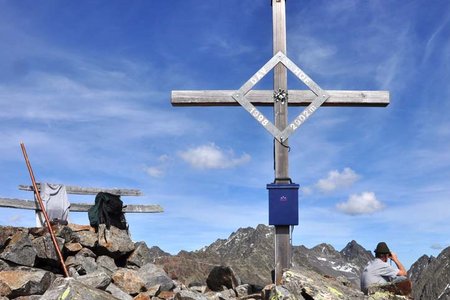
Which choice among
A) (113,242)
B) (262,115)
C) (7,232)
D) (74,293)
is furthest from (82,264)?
(74,293)

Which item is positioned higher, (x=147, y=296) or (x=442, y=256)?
(x=442, y=256)

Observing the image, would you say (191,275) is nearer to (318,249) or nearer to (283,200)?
(283,200)

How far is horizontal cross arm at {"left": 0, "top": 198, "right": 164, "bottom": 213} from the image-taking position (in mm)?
18641

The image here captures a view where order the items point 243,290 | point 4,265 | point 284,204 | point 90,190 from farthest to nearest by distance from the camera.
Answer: point 90,190 < point 4,265 < point 243,290 < point 284,204

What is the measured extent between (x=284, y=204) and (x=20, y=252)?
7.58 metres

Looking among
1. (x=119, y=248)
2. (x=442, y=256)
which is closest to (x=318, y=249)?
(x=442, y=256)

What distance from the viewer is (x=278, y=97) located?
13.5 meters

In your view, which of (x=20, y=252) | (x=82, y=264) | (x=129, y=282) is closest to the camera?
(x=129, y=282)

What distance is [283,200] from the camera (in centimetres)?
1278

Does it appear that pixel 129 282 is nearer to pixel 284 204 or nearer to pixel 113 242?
pixel 113 242

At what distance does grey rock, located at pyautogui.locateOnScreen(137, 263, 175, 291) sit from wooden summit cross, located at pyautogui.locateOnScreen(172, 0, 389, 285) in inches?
161

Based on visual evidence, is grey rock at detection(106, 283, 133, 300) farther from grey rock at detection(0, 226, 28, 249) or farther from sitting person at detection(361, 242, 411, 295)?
sitting person at detection(361, 242, 411, 295)

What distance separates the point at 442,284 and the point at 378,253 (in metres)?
8.29

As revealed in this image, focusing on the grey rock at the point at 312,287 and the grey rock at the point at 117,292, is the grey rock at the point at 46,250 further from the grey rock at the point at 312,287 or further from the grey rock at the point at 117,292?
the grey rock at the point at 312,287
